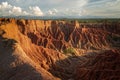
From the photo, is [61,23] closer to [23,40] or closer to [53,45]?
[53,45]

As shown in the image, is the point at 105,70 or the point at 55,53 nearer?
the point at 105,70

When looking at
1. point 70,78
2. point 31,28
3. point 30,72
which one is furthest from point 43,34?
point 30,72

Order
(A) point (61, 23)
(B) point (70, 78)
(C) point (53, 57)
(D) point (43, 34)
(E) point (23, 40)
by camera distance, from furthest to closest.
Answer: (A) point (61, 23) < (D) point (43, 34) < (C) point (53, 57) < (E) point (23, 40) < (B) point (70, 78)

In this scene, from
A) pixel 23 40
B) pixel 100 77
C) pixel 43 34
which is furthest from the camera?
pixel 43 34

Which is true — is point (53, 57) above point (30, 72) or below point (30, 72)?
below

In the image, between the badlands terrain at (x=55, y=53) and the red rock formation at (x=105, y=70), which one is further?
the red rock formation at (x=105, y=70)

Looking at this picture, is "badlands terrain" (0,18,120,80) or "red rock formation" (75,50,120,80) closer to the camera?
"badlands terrain" (0,18,120,80)

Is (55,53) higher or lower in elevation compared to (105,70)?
lower

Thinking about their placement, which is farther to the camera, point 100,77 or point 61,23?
point 61,23
